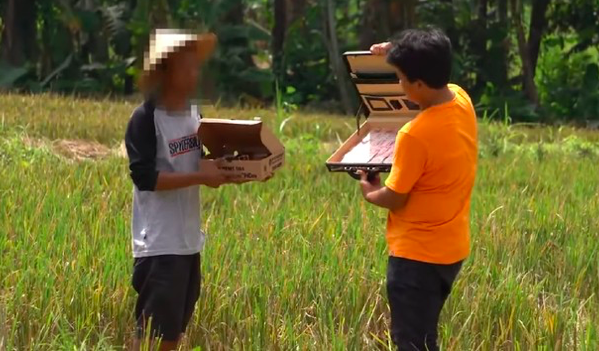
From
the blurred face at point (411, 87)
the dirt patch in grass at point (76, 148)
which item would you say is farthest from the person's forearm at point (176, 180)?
the dirt patch in grass at point (76, 148)

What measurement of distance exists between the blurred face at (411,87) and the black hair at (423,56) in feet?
0.04

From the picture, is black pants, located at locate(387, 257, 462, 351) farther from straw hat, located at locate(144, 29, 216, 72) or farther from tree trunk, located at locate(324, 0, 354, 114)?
tree trunk, located at locate(324, 0, 354, 114)


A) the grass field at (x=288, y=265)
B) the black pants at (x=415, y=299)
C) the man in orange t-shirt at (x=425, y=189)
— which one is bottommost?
the grass field at (x=288, y=265)

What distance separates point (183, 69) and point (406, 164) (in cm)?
68

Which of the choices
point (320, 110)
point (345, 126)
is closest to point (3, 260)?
Answer: point (345, 126)

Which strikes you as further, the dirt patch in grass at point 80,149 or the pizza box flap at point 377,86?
→ the dirt patch in grass at point 80,149

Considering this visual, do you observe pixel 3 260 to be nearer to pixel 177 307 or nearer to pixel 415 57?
pixel 177 307

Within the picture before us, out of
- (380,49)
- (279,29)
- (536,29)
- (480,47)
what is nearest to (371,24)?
(480,47)

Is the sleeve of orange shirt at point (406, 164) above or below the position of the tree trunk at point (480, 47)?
above

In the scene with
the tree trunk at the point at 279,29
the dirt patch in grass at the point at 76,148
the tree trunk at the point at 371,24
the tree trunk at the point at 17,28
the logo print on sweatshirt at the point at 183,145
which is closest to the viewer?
the logo print on sweatshirt at the point at 183,145

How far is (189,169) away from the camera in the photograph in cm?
331

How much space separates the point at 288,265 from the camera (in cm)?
434

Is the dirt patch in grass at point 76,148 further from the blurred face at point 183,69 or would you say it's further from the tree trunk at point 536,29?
the tree trunk at point 536,29

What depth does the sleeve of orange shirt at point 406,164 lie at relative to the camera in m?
3.05
